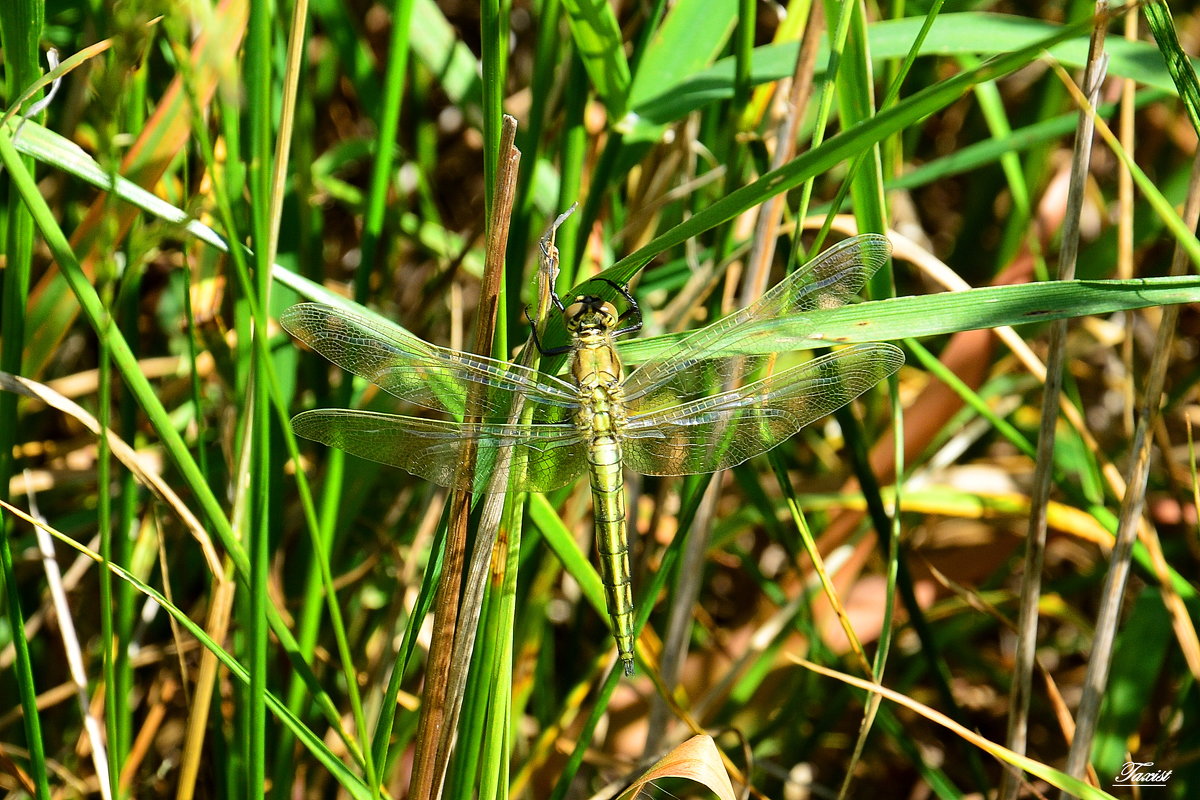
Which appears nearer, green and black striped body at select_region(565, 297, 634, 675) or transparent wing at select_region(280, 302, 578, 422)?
transparent wing at select_region(280, 302, 578, 422)

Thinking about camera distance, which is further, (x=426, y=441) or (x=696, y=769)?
(x=426, y=441)

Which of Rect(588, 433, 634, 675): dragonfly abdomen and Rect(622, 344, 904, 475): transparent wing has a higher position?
Rect(622, 344, 904, 475): transparent wing

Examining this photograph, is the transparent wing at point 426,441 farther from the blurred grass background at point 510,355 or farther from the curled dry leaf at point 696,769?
the curled dry leaf at point 696,769

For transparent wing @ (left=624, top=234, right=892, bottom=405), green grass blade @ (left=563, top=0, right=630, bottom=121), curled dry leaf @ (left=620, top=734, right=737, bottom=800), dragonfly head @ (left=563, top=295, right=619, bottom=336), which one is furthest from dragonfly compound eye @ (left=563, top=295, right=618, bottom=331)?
curled dry leaf @ (left=620, top=734, right=737, bottom=800)

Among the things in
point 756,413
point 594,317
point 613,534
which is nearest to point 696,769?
point 613,534

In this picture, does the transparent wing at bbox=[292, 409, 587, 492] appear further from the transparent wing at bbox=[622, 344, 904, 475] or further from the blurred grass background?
the transparent wing at bbox=[622, 344, 904, 475]

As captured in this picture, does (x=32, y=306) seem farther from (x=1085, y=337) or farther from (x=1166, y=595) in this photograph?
(x=1085, y=337)

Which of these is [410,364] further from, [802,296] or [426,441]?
[802,296]
